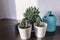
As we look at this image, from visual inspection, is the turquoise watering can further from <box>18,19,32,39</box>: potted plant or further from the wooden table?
<box>18,19,32,39</box>: potted plant

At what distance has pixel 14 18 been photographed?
1.41 meters

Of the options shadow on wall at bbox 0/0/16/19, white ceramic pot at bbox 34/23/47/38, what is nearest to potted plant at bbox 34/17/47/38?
white ceramic pot at bbox 34/23/47/38

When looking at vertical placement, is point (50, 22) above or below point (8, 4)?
below

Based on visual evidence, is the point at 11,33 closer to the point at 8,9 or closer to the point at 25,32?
the point at 25,32

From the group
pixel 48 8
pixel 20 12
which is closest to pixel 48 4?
pixel 48 8

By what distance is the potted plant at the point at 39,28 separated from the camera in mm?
989

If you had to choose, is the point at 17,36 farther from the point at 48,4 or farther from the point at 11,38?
the point at 48,4

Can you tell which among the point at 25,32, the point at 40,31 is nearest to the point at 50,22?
the point at 40,31

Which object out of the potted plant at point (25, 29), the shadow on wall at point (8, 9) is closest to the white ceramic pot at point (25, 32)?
the potted plant at point (25, 29)

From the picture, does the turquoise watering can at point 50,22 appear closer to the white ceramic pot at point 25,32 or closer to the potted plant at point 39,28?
the potted plant at point 39,28

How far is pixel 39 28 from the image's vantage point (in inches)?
38.8

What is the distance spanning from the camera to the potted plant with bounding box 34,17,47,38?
99cm

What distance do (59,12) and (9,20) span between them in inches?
22.3

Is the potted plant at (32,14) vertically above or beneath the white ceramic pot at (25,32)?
above
